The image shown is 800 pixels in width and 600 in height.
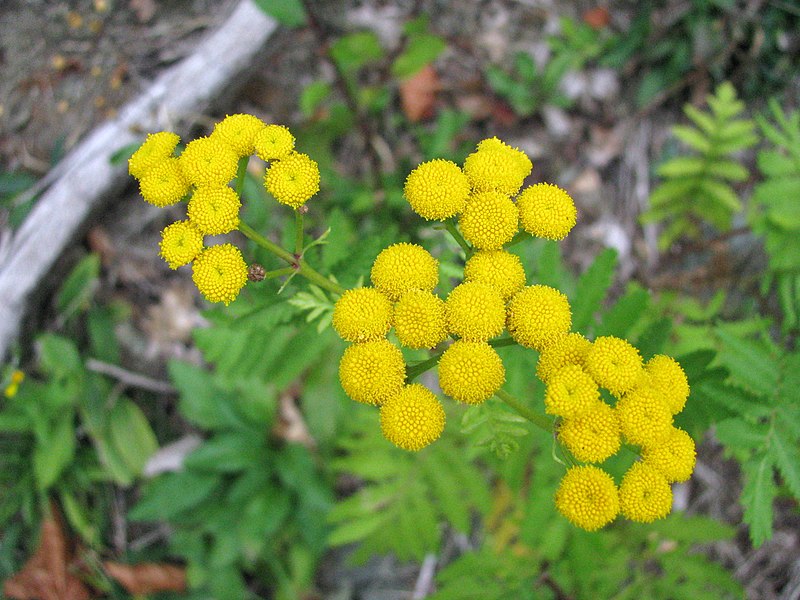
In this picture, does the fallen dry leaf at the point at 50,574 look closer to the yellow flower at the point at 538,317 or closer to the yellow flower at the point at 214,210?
the yellow flower at the point at 214,210

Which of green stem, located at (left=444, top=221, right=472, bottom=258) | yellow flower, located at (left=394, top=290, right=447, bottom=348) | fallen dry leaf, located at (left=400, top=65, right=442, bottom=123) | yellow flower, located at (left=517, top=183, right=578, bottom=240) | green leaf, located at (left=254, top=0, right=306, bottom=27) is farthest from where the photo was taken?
fallen dry leaf, located at (left=400, top=65, right=442, bottom=123)

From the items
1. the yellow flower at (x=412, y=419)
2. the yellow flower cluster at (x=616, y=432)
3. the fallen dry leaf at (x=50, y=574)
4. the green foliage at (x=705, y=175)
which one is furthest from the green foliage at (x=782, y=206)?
the fallen dry leaf at (x=50, y=574)

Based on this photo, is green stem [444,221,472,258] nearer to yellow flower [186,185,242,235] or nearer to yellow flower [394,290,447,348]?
yellow flower [394,290,447,348]

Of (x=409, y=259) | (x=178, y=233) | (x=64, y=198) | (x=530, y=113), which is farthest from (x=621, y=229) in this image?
(x=64, y=198)

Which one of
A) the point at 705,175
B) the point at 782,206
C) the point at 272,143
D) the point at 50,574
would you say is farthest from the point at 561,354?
the point at 50,574

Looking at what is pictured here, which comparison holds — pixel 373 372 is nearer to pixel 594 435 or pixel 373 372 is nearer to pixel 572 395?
pixel 572 395

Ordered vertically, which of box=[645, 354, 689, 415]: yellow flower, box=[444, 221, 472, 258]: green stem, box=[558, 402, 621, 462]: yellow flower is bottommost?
box=[645, 354, 689, 415]: yellow flower

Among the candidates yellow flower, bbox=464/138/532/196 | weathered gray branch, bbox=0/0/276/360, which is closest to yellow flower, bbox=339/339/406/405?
yellow flower, bbox=464/138/532/196
